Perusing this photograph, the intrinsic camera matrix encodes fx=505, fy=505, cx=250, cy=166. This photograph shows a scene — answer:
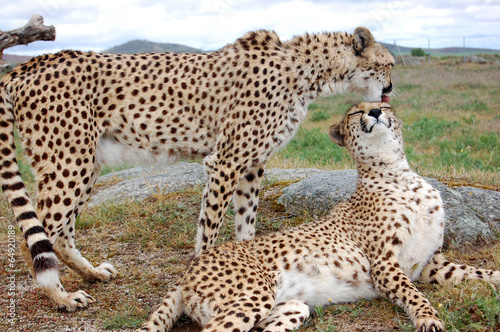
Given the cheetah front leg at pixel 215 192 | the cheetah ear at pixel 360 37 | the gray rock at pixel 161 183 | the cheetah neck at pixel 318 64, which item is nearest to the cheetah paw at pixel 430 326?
the cheetah front leg at pixel 215 192

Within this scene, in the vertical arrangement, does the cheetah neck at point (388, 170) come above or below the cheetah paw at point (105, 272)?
above

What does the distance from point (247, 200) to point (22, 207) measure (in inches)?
64.3

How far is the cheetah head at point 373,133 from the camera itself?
3.60 meters

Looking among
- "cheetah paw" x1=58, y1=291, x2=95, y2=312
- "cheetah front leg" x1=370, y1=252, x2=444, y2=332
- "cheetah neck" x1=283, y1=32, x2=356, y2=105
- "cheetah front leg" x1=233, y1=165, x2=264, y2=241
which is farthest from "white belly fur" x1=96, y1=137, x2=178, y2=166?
"cheetah front leg" x1=370, y1=252, x2=444, y2=332

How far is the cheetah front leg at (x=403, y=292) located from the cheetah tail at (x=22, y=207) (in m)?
1.98

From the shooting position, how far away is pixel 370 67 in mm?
4055

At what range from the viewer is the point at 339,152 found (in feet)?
28.0

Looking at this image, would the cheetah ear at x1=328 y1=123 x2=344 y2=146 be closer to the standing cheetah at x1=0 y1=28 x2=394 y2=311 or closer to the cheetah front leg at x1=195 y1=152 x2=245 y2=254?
the standing cheetah at x1=0 y1=28 x2=394 y2=311

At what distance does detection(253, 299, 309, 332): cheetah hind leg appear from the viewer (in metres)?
2.78

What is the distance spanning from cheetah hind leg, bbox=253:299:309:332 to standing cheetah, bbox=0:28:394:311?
902 millimetres

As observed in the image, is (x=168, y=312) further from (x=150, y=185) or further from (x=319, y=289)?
(x=150, y=185)

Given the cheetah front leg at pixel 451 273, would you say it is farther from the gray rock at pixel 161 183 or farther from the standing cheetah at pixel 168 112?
the gray rock at pixel 161 183

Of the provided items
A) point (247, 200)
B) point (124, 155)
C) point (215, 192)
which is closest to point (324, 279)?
point (215, 192)

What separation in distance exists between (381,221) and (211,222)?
3.85 feet
